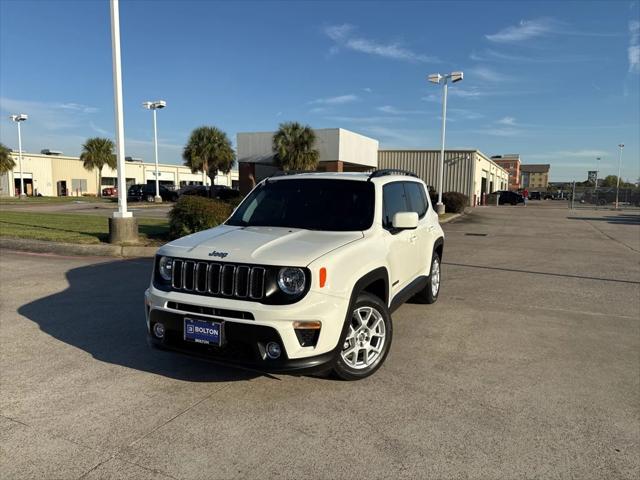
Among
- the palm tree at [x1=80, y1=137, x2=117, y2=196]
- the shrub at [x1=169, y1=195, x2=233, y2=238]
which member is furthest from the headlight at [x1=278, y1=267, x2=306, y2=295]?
the palm tree at [x1=80, y1=137, x2=117, y2=196]

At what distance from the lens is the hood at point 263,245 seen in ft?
11.7

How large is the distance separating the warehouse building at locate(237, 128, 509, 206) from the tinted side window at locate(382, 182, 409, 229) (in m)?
27.0

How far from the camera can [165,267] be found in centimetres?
400

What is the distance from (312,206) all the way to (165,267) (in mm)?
1603

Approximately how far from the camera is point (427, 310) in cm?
643

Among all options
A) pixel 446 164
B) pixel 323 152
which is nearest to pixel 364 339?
pixel 323 152

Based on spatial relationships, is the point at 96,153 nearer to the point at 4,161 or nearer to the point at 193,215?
the point at 4,161

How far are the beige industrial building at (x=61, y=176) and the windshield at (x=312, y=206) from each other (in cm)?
5168

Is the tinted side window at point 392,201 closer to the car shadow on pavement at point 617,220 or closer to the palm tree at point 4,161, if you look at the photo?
the car shadow on pavement at point 617,220

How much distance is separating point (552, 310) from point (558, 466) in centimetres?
416

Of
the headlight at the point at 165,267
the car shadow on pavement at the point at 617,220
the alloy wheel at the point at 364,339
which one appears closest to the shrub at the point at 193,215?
the headlight at the point at 165,267

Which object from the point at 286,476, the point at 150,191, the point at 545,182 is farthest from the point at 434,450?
the point at 545,182

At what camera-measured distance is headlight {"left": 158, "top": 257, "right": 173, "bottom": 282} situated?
156 inches

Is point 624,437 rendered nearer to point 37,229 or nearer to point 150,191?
point 37,229
